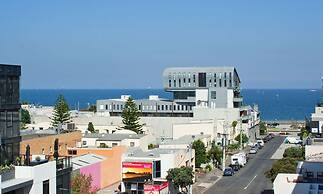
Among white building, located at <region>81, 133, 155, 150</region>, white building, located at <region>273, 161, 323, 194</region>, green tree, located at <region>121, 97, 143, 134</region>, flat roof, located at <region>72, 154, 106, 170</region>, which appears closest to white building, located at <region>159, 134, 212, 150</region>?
white building, located at <region>81, 133, 155, 150</region>

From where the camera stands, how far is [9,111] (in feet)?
78.5

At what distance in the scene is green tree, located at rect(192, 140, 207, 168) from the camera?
58656 millimetres

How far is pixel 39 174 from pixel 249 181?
107ft

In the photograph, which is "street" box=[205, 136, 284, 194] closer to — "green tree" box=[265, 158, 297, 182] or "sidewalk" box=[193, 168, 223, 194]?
"sidewalk" box=[193, 168, 223, 194]

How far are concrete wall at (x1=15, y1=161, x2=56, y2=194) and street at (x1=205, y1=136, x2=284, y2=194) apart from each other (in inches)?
972

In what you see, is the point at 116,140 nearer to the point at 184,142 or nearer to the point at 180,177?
the point at 184,142

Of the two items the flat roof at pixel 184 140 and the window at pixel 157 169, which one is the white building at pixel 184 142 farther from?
the window at pixel 157 169

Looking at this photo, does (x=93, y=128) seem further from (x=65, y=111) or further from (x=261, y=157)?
(x=261, y=157)

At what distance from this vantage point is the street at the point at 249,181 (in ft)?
157

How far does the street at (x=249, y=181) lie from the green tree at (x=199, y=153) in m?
3.68

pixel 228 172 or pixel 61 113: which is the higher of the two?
pixel 61 113

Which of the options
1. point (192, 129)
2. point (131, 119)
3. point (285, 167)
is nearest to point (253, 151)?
point (192, 129)

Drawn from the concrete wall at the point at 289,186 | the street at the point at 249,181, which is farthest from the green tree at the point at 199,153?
the concrete wall at the point at 289,186

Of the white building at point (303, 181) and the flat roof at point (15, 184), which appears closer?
the flat roof at point (15, 184)
